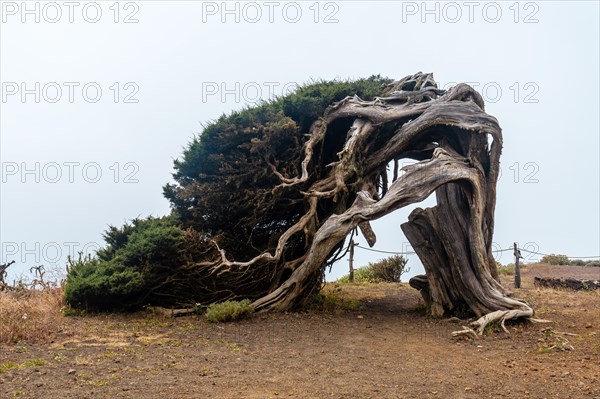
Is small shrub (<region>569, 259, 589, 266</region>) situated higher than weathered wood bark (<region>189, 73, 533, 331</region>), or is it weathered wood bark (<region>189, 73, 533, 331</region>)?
weathered wood bark (<region>189, 73, 533, 331</region>)

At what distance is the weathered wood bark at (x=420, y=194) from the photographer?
35.9ft

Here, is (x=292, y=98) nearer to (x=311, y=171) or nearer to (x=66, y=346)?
(x=311, y=171)

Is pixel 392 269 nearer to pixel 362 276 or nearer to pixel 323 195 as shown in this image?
pixel 362 276

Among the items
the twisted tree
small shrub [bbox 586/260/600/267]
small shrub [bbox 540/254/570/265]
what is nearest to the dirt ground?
the twisted tree

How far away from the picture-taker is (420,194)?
1082 cm

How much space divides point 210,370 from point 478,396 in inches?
130

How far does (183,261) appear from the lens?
11.3 metres

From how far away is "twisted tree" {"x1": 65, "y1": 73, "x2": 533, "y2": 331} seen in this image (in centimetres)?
1121

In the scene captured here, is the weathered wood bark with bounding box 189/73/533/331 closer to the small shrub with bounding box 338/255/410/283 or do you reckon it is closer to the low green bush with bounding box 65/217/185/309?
the low green bush with bounding box 65/217/185/309

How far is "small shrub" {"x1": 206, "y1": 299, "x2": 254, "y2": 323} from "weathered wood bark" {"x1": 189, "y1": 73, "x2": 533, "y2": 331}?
0.63 metres

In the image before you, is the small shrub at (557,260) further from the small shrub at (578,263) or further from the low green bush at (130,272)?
the low green bush at (130,272)

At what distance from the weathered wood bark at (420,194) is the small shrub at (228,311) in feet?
2.07

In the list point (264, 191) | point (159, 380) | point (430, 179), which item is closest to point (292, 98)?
point (264, 191)

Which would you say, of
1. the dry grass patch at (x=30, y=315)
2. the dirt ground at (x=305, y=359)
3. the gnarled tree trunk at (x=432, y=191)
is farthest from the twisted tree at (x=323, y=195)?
the dry grass patch at (x=30, y=315)
